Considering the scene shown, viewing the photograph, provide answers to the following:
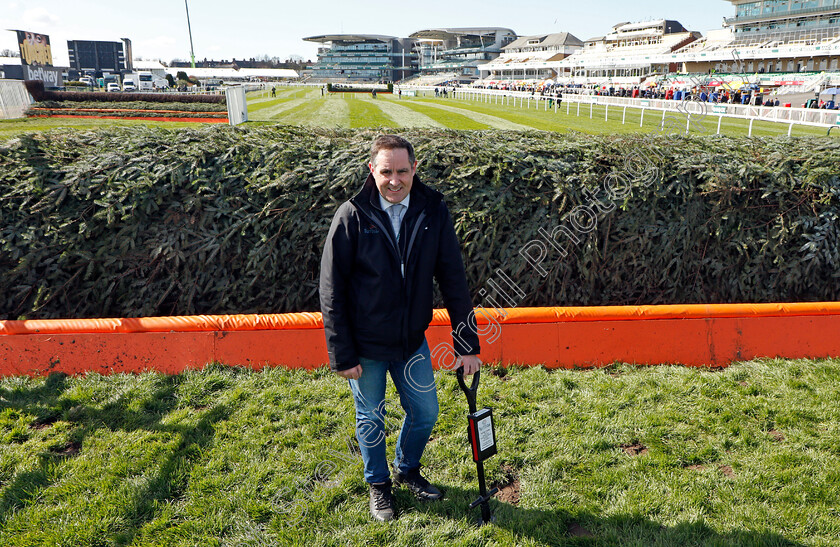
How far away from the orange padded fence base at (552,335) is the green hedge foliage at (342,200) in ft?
2.15

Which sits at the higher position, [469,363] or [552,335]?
[469,363]

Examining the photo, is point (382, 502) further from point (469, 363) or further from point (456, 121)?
point (456, 121)

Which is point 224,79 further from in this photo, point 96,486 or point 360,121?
point 96,486

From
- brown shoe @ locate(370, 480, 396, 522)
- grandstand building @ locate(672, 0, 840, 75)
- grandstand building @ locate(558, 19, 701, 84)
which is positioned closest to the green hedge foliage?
brown shoe @ locate(370, 480, 396, 522)

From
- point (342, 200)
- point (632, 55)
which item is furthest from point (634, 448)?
point (632, 55)

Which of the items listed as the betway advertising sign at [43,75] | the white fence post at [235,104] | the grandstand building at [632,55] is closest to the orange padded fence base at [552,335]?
the white fence post at [235,104]

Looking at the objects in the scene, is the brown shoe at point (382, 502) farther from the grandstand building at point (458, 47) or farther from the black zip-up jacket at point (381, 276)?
the grandstand building at point (458, 47)

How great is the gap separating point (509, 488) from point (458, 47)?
630 feet

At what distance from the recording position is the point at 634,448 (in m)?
3.51

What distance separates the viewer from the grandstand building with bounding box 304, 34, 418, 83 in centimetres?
16012

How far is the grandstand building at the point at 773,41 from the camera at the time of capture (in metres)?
65.1

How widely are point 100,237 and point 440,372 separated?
11.2 feet

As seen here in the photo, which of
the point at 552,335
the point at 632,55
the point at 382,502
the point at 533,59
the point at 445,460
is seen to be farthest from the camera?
the point at 533,59

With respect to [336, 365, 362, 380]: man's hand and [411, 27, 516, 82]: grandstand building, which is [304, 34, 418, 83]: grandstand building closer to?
[411, 27, 516, 82]: grandstand building
